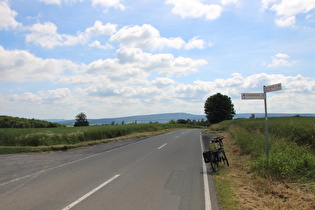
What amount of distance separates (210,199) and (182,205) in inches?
34.0

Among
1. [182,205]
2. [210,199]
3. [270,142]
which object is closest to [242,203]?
[210,199]

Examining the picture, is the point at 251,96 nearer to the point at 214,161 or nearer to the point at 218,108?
the point at 214,161

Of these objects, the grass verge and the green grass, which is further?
the green grass

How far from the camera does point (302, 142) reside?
35.8 ft

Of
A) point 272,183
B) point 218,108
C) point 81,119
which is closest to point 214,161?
point 272,183

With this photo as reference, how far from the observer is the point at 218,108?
78438 millimetres

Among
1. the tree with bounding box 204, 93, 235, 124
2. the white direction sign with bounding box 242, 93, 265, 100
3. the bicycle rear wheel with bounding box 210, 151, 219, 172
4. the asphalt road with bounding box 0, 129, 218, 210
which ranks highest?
the tree with bounding box 204, 93, 235, 124

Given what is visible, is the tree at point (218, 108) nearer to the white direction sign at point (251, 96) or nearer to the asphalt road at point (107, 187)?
the asphalt road at point (107, 187)

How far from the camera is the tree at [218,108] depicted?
A: 78000 millimetres

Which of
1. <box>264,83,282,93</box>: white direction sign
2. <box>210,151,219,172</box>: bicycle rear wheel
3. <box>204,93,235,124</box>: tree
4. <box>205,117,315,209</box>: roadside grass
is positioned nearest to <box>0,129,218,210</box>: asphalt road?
<box>210,151,219,172</box>: bicycle rear wheel

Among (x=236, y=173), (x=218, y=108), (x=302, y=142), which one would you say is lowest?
(x=236, y=173)

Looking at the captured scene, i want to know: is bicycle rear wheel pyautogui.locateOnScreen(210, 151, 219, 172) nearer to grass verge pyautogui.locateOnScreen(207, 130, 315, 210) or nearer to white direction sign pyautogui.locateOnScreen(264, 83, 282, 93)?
grass verge pyautogui.locateOnScreen(207, 130, 315, 210)

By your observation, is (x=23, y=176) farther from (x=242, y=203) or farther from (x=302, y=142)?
(x=302, y=142)

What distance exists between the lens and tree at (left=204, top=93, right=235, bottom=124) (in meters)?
78.0
